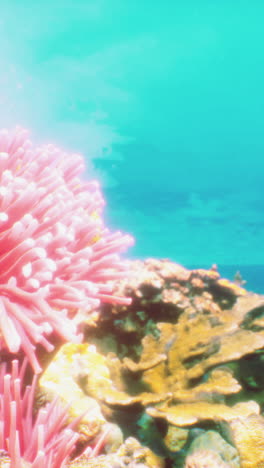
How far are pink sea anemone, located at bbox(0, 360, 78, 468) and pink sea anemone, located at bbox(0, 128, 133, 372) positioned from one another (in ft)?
0.64

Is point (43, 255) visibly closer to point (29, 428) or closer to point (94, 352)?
point (29, 428)

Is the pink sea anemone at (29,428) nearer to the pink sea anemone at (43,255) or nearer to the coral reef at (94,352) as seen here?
the coral reef at (94,352)

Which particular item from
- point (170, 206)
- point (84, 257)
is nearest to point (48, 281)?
point (84, 257)

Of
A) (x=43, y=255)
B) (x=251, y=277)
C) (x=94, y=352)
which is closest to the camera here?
(x=43, y=255)

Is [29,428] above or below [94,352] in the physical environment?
below

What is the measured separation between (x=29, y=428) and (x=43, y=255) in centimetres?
86

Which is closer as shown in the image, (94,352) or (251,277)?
(94,352)

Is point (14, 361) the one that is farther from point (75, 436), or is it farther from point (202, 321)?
point (202, 321)

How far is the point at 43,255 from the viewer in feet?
6.06

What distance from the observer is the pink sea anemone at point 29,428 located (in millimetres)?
1639

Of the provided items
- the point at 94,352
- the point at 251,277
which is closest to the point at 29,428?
the point at 94,352

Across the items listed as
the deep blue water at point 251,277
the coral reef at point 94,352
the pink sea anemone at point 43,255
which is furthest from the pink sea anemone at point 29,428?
the deep blue water at point 251,277

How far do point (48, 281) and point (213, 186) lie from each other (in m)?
123

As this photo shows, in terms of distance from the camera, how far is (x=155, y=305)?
3.44 m
